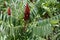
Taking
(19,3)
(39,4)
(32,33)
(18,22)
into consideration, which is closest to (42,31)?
(32,33)

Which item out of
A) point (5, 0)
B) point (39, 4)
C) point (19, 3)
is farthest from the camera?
point (5, 0)

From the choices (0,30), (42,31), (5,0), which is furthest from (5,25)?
(5,0)

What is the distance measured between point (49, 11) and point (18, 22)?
982mm

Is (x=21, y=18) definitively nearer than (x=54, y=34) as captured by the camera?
Yes

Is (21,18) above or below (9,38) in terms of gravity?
above

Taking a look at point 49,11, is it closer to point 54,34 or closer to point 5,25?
point 54,34

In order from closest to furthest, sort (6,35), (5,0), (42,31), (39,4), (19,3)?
(42,31) < (6,35) < (19,3) < (39,4) < (5,0)

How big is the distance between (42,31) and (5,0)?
1454mm

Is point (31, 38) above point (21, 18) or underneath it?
underneath

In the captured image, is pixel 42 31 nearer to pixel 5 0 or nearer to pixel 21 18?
pixel 21 18

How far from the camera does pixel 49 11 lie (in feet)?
10.8

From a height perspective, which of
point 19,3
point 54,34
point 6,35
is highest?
point 19,3

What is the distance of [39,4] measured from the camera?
312 cm

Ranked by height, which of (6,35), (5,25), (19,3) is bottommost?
(6,35)
